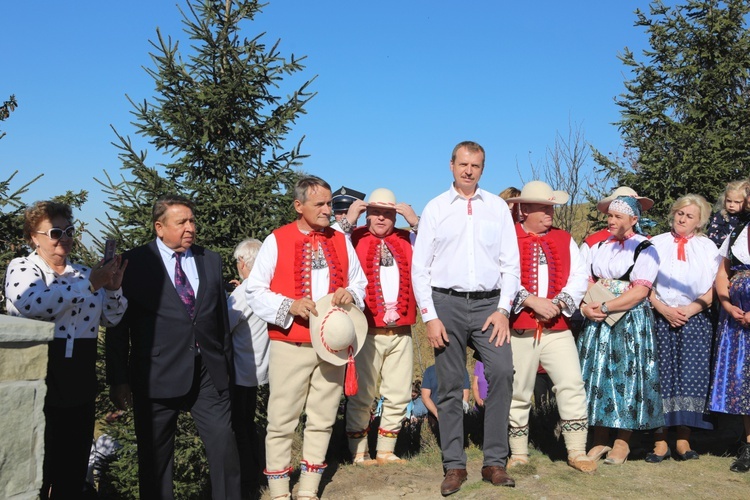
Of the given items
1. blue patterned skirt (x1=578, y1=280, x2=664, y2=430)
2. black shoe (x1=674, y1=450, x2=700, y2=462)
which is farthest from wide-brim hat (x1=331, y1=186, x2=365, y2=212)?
black shoe (x1=674, y1=450, x2=700, y2=462)

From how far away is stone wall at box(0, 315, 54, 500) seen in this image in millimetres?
2695

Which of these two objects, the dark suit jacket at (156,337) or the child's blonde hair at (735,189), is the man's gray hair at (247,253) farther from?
the child's blonde hair at (735,189)

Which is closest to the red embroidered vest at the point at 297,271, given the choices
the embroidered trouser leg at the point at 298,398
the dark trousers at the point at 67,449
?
the embroidered trouser leg at the point at 298,398

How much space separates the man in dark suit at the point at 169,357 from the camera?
4.69 metres

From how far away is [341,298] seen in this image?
500 centimetres

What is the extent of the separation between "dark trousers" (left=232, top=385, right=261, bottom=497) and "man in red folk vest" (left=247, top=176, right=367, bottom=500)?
677 mm

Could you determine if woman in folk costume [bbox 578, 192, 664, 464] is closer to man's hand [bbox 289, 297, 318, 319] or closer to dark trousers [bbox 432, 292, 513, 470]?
dark trousers [bbox 432, 292, 513, 470]

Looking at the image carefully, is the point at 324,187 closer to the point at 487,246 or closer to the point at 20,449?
the point at 487,246

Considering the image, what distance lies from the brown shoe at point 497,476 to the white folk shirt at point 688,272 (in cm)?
235

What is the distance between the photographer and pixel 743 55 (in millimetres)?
9109

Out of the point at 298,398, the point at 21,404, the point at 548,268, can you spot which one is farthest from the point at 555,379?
the point at 21,404

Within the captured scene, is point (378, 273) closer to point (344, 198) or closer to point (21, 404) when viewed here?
point (344, 198)

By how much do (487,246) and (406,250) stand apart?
1028 millimetres

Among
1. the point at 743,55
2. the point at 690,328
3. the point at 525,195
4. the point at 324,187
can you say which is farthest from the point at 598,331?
the point at 743,55
